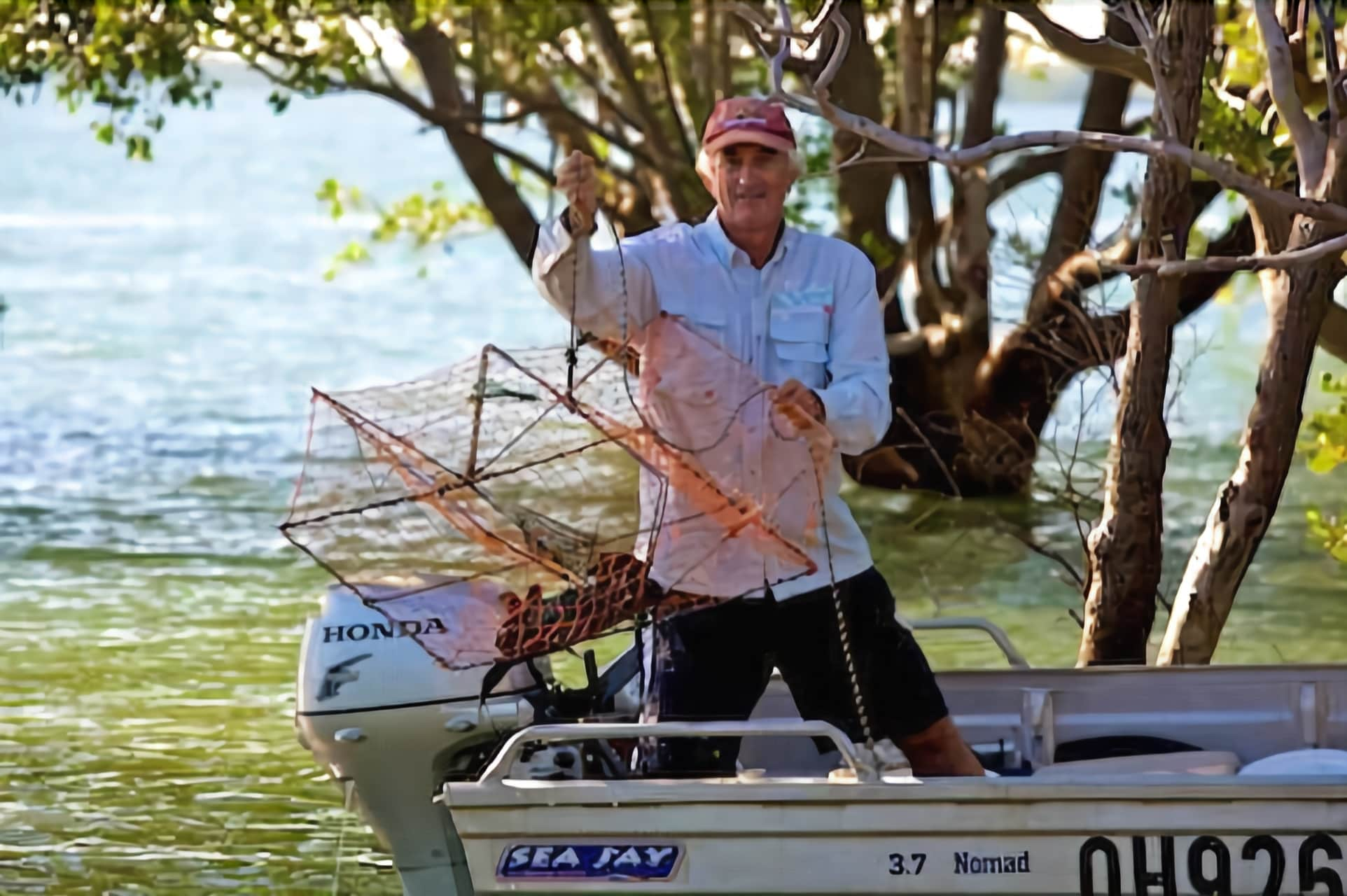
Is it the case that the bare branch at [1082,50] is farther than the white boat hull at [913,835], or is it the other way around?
the bare branch at [1082,50]

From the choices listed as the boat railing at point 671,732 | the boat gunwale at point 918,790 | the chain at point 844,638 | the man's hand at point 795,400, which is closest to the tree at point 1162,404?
the chain at point 844,638

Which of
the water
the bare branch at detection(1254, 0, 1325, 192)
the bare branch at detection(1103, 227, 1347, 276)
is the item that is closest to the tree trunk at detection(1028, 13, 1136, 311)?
the water

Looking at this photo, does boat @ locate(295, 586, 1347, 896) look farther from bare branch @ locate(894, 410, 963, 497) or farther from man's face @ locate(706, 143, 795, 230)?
bare branch @ locate(894, 410, 963, 497)

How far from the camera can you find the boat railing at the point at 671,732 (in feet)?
14.7

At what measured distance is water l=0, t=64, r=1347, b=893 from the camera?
728 centimetres

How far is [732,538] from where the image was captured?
4590 mm

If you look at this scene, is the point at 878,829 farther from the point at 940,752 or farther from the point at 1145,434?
the point at 1145,434

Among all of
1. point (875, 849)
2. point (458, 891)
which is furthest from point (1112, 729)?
point (458, 891)

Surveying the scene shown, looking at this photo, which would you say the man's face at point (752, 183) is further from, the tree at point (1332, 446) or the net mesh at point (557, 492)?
the tree at point (1332, 446)

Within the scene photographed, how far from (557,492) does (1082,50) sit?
9.10ft

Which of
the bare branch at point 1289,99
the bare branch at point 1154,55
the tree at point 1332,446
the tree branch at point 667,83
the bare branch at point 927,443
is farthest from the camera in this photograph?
the tree branch at point 667,83

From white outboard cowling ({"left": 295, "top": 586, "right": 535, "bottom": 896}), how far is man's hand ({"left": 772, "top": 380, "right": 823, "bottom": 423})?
113 centimetres

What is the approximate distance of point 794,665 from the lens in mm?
4762

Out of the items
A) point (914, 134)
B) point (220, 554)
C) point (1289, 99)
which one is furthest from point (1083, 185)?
point (1289, 99)
